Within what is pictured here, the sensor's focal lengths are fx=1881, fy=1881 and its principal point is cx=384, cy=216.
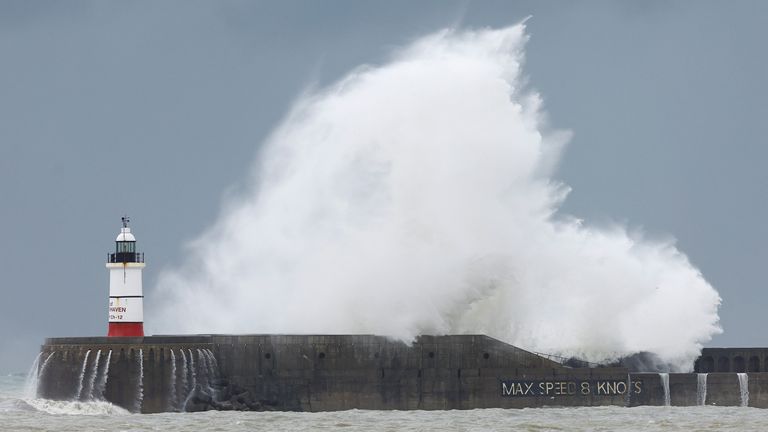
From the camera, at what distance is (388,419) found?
5100 centimetres

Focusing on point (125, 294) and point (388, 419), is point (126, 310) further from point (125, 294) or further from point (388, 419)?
point (388, 419)

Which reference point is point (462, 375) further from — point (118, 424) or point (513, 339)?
point (118, 424)

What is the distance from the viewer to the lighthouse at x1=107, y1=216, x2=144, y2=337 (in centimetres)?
5466

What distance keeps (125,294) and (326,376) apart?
631 centimetres

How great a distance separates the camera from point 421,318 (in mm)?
56750

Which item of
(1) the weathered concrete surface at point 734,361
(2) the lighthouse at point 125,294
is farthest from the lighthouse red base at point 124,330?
(1) the weathered concrete surface at point 734,361

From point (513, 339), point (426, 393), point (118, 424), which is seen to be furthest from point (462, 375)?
point (118, 424)

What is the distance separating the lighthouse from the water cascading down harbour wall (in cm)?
170

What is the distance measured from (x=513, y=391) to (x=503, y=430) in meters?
7.39

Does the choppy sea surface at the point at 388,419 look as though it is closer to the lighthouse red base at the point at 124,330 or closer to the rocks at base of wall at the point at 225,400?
the rocks at base of wall at the point at 225,400

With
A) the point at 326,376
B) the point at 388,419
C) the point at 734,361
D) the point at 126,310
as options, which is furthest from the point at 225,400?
the point at 734,361

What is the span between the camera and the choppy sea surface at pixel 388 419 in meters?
48.2

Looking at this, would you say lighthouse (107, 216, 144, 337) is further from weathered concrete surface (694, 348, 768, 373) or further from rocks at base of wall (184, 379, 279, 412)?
weathered concrete surface (694, 348, 768, 373)

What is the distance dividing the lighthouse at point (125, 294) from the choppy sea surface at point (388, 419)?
9.91 ft
